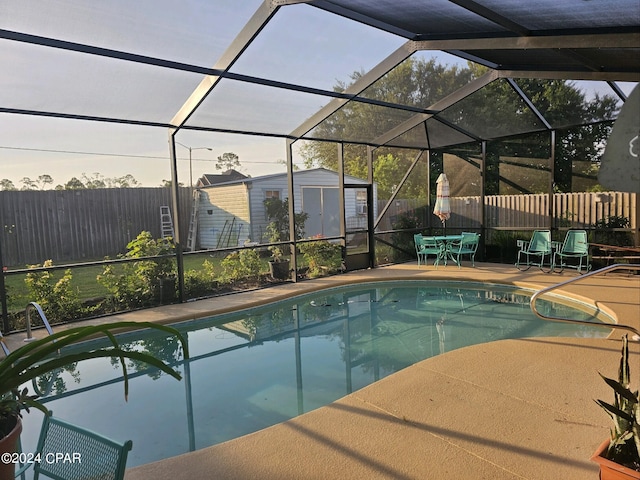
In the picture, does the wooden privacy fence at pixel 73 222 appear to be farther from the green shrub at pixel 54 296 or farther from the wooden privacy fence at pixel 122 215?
the green shrub at pixel 54 296

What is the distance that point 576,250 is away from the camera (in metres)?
8.31

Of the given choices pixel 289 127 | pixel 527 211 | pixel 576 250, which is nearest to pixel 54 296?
pixel 289 127

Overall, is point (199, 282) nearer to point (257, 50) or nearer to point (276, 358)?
point (276, 358)

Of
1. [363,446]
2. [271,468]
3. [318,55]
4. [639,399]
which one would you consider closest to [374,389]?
[363,446]

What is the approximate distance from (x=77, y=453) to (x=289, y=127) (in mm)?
6896

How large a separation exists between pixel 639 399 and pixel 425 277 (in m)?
6.86

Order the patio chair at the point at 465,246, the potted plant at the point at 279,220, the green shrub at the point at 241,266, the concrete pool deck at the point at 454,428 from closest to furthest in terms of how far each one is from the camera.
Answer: the concrete pool deck at the point at 454,428, the green shrub at the point at 241,266, the patio chair at the point at 465,246, the potted plant at the point at 279,220

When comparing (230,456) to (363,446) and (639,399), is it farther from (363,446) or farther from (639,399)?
(639,399)

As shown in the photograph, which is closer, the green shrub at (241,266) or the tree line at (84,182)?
the tree line at (84,182)

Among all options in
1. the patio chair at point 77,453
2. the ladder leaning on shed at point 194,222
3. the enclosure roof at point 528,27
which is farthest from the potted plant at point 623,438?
the ladder leaning on shed at point 194,222

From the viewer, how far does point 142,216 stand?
27.6 feet

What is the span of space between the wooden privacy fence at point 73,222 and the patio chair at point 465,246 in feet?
19.8

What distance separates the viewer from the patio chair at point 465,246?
32.0ft

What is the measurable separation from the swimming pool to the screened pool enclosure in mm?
1649
